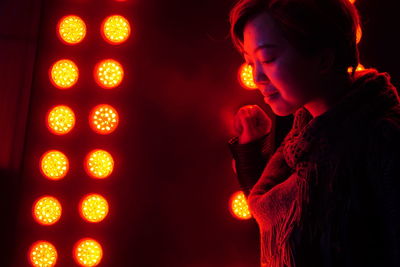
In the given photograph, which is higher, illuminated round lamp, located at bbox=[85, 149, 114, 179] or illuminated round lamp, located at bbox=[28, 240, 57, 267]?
illuminated round lamp, located at bbox=[85, 149, 114, 179]

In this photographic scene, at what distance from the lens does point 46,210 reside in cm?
116

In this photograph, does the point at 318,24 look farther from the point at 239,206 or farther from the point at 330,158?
the point at 239,206

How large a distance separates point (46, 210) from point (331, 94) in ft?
2.72

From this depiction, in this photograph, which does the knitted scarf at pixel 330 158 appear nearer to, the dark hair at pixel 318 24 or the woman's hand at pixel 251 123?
the dark hair at pixel 318 24

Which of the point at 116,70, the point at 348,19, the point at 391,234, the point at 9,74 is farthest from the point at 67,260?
the point at 348,19

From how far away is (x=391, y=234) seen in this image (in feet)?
2.48

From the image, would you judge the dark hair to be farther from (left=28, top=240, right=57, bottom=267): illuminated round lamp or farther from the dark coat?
(left=28, top=240, right=57, bottom=267): illuminated round lamp

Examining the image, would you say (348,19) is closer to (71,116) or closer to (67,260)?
(71,116)

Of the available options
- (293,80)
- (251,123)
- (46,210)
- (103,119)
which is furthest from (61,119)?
(293,80)

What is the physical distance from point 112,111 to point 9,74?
1.77ft

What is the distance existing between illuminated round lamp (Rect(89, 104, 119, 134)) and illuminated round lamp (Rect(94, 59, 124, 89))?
0.22ft

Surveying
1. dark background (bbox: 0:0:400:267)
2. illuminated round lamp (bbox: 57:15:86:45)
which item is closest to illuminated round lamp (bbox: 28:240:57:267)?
dark background (bbox: 0:0:400:267)

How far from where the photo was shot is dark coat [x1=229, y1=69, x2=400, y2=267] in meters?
0.78

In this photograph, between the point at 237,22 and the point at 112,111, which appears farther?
the point at 112,111
